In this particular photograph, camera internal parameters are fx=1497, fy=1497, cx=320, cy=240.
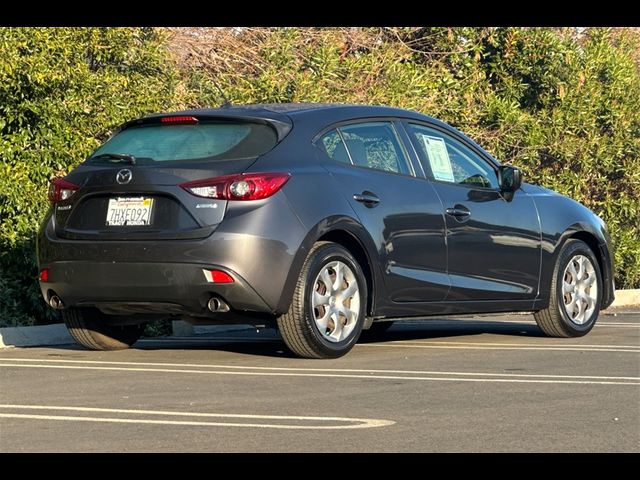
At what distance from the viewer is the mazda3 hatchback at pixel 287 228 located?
9414 mm

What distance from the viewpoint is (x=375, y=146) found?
1066 centimetres

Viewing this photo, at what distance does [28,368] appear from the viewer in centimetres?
948

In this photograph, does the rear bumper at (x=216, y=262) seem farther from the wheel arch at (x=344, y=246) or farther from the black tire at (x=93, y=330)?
the black tire at (x=93, y=330)

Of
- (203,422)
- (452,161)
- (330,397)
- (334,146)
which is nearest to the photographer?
(203,422)

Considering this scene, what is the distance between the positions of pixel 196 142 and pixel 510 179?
2.70 meters

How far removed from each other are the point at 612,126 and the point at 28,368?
11594 mm

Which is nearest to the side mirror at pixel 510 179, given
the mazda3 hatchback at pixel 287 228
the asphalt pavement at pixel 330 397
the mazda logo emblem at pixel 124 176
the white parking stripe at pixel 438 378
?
the mazda3 hatchback at pixel 287 228

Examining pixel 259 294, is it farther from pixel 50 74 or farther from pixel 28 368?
pixel 50 74

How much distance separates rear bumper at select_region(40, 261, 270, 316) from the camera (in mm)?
9383

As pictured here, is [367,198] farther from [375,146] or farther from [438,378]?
[438,378]

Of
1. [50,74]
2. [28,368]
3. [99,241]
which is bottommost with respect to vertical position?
[28,368]

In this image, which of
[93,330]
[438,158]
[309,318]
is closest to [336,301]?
[309,318]

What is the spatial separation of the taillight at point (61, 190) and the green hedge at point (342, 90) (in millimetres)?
2476
